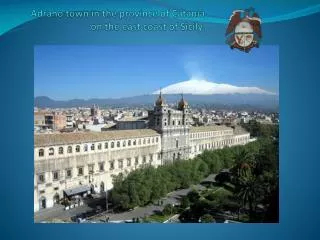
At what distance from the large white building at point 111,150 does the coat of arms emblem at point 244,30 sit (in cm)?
107

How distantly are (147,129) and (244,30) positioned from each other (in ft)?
6.31

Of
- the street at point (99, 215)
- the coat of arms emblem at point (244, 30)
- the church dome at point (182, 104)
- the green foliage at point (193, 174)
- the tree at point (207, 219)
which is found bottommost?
the tree at point (207, 219)

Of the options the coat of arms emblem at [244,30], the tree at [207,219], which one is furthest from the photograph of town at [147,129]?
the coat of arms emblem at [244,30]

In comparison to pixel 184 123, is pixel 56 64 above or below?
above

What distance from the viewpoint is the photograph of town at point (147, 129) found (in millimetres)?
5742

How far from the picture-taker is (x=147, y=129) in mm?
6336

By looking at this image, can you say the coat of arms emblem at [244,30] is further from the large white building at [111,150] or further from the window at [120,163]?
the window at [120,163]

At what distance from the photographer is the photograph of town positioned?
5742mm

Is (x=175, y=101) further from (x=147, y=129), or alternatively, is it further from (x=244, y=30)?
(x=244, y=30)

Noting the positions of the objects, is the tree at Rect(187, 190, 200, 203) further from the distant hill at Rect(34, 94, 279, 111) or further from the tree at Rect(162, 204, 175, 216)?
the distant hill at Rect(34, 94, 279, 111)

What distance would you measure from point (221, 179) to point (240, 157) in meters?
0.41
